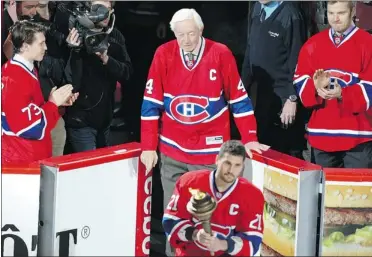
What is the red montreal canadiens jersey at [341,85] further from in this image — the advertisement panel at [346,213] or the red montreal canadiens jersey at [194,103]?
the red montreal canadiens jersey at [194,103]

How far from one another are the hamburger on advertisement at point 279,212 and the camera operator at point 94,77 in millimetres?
740

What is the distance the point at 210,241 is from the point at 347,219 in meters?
0.61

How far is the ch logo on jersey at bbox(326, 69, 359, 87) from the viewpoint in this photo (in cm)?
388

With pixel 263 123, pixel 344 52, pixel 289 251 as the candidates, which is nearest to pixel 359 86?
pixel 344 52

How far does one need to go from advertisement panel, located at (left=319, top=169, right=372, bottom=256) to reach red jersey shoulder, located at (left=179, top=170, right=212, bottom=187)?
0.50 metres

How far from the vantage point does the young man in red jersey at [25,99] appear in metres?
3.78

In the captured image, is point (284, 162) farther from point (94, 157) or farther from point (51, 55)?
point (51, 55)

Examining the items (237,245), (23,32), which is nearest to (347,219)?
(237,245)

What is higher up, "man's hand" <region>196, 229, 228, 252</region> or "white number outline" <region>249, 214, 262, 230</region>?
"white number outline" <region>249, 214, 262, 230</region>

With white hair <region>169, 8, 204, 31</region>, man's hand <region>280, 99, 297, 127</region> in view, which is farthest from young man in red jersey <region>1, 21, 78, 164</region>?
man's hand <region>280, 99, 297, 127</region>

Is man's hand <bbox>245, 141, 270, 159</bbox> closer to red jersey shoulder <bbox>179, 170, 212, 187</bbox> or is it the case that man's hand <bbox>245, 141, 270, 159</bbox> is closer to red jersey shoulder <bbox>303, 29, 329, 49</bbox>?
red jersey shoulder <bbox>179, 170, 212, 187</bbox>

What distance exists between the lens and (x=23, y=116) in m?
3.79

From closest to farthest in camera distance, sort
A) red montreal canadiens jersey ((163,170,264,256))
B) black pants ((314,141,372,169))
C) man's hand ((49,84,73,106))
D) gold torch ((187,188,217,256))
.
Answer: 1. gold torch ((187,188,217,256))
2. red montreal canadiens jersey ((163,170,264,256))
3. man's hand ((49,84,73,106))
4. black pants ((314,141,372,169))

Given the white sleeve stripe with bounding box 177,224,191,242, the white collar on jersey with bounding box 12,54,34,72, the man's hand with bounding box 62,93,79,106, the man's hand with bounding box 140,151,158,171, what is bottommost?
the white sleeve stripe with bounding box 177,224,191,242
